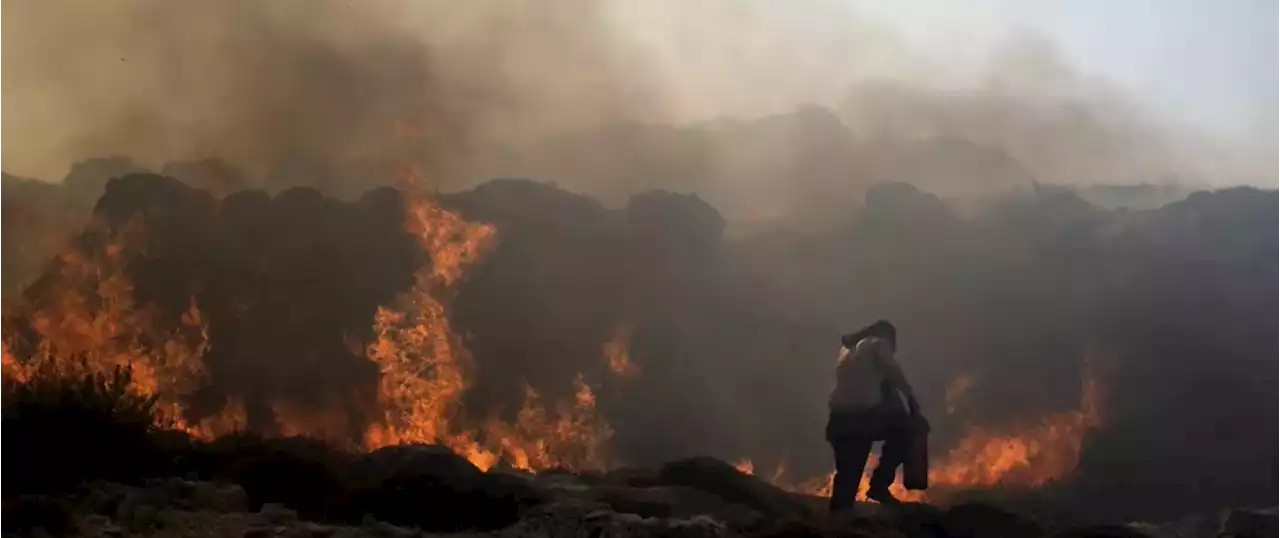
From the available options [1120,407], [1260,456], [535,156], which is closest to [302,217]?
[535,156]

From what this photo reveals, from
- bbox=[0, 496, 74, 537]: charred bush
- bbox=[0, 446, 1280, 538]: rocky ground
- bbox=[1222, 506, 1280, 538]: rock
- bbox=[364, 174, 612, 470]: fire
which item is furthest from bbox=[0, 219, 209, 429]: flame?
bbox=[1222, 506, 1280, 538]: rock

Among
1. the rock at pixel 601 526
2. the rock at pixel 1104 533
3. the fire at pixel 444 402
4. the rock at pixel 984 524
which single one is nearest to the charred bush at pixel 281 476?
the rock at pixel 601 526

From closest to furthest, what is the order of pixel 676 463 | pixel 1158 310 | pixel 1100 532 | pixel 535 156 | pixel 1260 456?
1. pixel 1100 532
2. pixel 676 463
3. pixel 1260 456
4. pixel 1158 310
5. pixel 535 156

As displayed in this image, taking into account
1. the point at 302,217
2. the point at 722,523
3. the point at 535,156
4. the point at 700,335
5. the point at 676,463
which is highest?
the point at 535,156

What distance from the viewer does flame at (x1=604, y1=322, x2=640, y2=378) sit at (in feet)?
73.4

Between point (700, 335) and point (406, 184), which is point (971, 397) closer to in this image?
point (700, 335)

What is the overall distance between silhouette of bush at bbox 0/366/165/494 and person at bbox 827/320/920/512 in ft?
25.6

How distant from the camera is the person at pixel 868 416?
1162 centimetres

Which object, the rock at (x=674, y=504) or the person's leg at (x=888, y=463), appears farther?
the person's leg at (x=888, y=463)

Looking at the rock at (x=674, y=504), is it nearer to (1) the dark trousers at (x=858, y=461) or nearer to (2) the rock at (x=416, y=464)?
(1) the dark trousers at (x=858, y=461)

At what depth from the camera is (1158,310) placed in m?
22.3

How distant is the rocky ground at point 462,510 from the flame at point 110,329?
31.4 ft

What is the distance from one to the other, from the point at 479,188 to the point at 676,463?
1300 cm

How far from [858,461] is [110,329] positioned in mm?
16913
